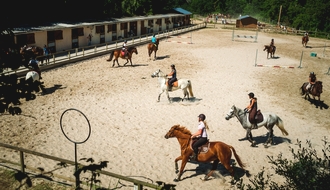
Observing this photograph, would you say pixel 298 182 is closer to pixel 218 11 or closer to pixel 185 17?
pixel 185 17

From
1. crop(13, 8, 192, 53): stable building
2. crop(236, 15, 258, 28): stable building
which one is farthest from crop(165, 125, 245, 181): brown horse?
crop(236, 15, 258, 28): stable building

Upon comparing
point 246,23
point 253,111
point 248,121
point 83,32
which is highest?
point 246,23

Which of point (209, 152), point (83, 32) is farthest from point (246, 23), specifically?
point (209, 152)

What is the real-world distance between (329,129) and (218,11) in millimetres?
90112

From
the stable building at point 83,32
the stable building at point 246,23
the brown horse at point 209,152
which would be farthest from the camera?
the stable building at point 246,23

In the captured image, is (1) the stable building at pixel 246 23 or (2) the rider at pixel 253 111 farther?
(1) the stable building at pixel 246 23

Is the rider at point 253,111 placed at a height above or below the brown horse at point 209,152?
above

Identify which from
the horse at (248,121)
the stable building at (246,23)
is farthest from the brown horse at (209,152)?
the stable building at (246,23)

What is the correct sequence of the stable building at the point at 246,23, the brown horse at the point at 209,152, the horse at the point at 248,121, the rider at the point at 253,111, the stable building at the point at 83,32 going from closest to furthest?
the brown horse at the point at 209,152
the rider at the point at 253,111
the horse at the point at 248,121
the stable building at the point at 83,32
the stable building at the point at 246,23

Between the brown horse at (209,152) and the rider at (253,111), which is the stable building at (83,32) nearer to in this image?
the brown horse at (209,152)

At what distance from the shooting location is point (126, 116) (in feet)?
46.9

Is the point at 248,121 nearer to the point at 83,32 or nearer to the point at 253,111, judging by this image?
the point at 253,111

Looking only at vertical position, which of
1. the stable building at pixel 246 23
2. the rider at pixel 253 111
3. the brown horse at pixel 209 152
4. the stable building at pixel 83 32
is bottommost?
the brown horse at pixel 209 152

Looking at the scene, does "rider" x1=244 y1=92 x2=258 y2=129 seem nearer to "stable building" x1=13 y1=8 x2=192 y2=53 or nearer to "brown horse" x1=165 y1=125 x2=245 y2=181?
"brown horse" x1=165 y1=125 x2=245 y2=181
